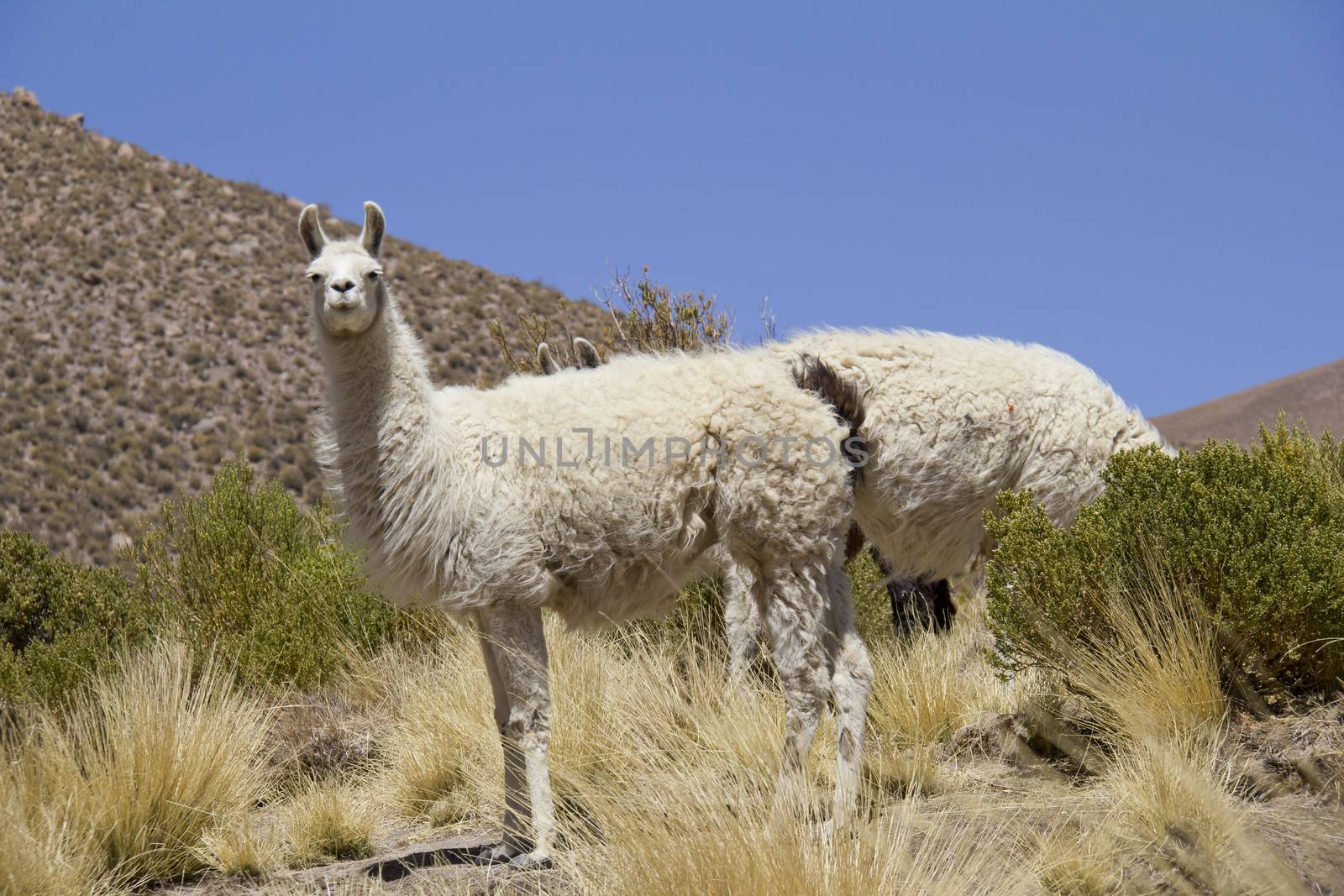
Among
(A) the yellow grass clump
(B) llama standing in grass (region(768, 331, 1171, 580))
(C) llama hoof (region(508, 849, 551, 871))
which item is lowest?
(C) llama hoof (region(508, 849, 551, 871))

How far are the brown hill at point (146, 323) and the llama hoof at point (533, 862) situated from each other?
25.0 m

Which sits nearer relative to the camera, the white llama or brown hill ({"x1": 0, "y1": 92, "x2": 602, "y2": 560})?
the white llama

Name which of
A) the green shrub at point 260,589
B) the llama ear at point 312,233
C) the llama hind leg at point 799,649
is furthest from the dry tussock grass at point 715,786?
the llama ear at point 312,233

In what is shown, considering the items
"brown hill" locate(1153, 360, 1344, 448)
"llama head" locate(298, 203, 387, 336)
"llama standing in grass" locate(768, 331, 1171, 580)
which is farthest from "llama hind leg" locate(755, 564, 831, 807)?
"brown hill" locate(1153, 360, 1344, 448)

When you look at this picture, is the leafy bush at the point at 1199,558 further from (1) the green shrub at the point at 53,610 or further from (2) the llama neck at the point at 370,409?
(1) the green shrub at the point at 53,610

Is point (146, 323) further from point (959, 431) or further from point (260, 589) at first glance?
point (959, 431)

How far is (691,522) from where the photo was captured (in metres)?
5.18

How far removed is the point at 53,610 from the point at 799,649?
720cm

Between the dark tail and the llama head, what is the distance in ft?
7.01

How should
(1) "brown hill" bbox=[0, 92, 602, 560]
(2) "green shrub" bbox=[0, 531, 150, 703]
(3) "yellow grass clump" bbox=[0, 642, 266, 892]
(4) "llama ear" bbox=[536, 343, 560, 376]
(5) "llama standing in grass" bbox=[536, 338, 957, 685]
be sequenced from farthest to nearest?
1. (1) "brown hill" bbox=[0, 92, 602, 560]
2. (2) "green shrub" bbox=[0, 531, 150, 703]
3. (4) "llama ear" bbox=[536, 343, 560, 376]
4. (5) "llama standing in grass" bbox=[536, 338, 957, 685]
5. (3) "yellow grass clump" bbox=[0, 642, 266, 892]

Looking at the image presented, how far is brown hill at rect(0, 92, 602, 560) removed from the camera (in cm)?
2914

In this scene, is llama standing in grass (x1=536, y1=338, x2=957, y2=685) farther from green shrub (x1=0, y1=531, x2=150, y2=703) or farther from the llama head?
green shrub (x1=0, y1=531, x2=150, y2=703)

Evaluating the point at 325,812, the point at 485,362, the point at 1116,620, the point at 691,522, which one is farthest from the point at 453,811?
the point at 485,362

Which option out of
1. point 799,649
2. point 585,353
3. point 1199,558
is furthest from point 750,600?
point 1199,558
